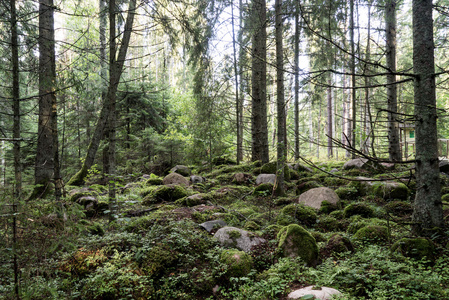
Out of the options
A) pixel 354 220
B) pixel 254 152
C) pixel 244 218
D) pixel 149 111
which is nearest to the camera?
pixel 354 220

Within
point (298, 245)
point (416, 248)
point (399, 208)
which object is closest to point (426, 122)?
point (416, 248)

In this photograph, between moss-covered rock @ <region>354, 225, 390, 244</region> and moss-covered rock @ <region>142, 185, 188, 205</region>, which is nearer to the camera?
moss-covered rock @ <region>354, 225, 390, 244</region>

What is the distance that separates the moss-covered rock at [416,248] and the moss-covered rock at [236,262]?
6.73 feet

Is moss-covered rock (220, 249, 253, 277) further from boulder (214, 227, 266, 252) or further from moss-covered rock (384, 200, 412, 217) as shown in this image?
moss-covered rock (384, 200, 412, 217)

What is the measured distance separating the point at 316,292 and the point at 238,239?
5.78 feet

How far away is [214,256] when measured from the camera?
12.7ft

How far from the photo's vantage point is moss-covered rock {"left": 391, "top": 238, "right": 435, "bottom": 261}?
313cm

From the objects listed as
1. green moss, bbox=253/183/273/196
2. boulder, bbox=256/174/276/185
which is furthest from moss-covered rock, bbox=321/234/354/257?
boulder, bbox=256/174/276/185

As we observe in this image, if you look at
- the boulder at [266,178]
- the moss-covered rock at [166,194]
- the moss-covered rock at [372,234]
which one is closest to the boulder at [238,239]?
the moss-covered rock at [372,234]

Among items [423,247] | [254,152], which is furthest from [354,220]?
[254,152]

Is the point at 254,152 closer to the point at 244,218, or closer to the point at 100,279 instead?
the point at 244,218

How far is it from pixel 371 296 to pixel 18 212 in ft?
12.5

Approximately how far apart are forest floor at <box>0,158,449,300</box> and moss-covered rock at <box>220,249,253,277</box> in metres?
0.01

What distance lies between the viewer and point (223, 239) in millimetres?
4352
